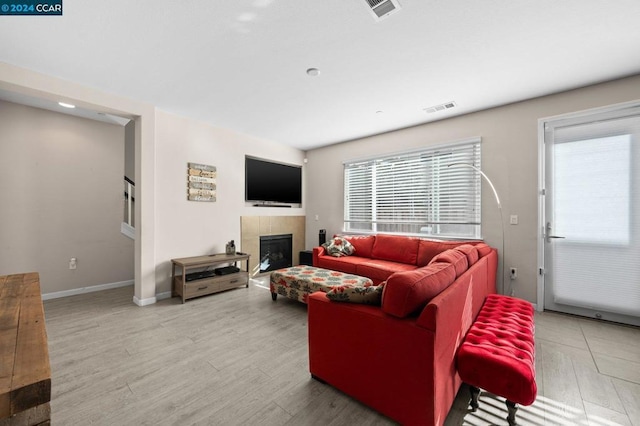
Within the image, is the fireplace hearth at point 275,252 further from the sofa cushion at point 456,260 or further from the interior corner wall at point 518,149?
the sofa cushion at point 456,260

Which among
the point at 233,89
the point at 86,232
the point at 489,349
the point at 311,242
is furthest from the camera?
the point at 311,242

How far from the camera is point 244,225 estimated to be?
16.0 feet

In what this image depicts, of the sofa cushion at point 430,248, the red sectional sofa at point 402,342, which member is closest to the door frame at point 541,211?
the sofa cushion at point 430,248

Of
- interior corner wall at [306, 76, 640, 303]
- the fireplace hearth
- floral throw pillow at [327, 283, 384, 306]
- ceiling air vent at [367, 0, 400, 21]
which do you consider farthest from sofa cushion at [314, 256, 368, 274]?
ceiling air vent at [367, 0, 400, 21]

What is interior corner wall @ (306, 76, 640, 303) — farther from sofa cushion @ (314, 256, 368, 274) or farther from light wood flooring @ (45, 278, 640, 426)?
sofa cushion @ (314, 256, 368, 274)

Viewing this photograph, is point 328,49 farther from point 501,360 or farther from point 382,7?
point 501,360

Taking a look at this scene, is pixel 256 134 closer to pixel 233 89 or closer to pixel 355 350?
pixel 233 89

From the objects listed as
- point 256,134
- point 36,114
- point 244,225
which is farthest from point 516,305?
point 36,114

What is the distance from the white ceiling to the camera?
1987mm

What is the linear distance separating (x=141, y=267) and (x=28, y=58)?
2477mm

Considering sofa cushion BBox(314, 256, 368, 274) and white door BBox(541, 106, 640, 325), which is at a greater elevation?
white door BBox(541, 106, 640, 325)

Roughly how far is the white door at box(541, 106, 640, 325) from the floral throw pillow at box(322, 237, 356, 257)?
271cm

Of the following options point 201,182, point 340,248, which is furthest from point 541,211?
point 201,182

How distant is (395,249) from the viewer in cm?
433
